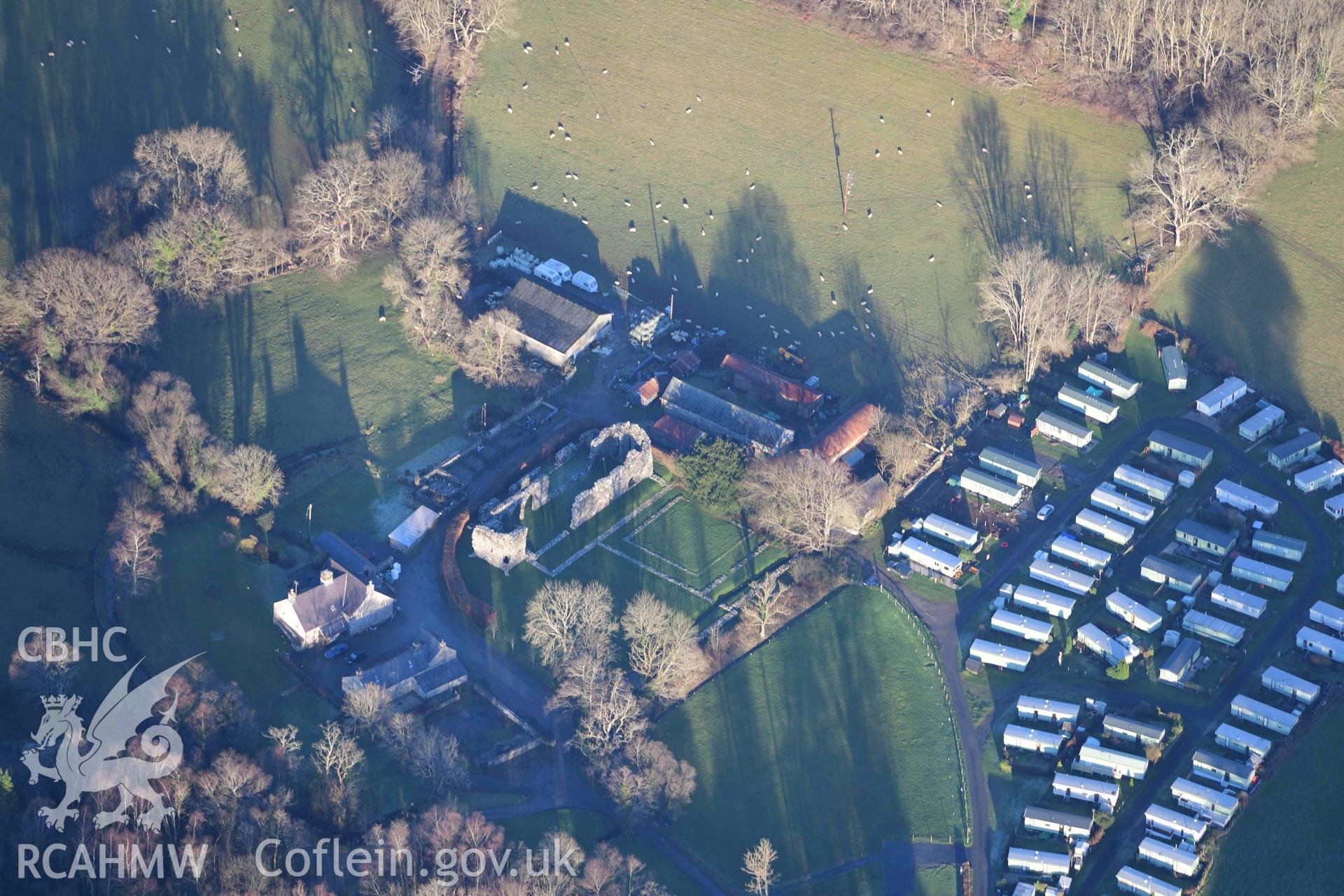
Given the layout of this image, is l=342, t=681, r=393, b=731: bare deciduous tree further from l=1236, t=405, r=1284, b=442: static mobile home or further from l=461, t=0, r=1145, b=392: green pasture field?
l=1236, t=405, r=1284, b=442: static mobile home

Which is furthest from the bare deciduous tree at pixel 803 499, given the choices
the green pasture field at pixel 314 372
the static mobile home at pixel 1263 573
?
the static mobile home at pixel 1263 573

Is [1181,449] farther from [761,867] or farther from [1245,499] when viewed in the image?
[761,867]

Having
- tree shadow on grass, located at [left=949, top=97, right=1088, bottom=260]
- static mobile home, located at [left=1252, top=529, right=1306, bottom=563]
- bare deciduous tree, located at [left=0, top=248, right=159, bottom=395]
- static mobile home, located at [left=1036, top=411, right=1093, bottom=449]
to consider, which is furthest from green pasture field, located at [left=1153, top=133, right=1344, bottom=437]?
bare deciduous tree, located at [left=0, top=248, right=159, bottom=395]

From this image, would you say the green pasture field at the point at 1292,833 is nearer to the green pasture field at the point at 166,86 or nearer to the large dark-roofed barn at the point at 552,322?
the large dark-roofed barn at the point at 552,322

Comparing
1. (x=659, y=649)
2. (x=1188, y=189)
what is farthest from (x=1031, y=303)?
(x=659, y=649)

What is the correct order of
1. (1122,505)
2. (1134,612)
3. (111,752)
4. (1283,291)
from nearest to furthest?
(111,752) < (1134,612) < (1122,505) < (1283,291)
